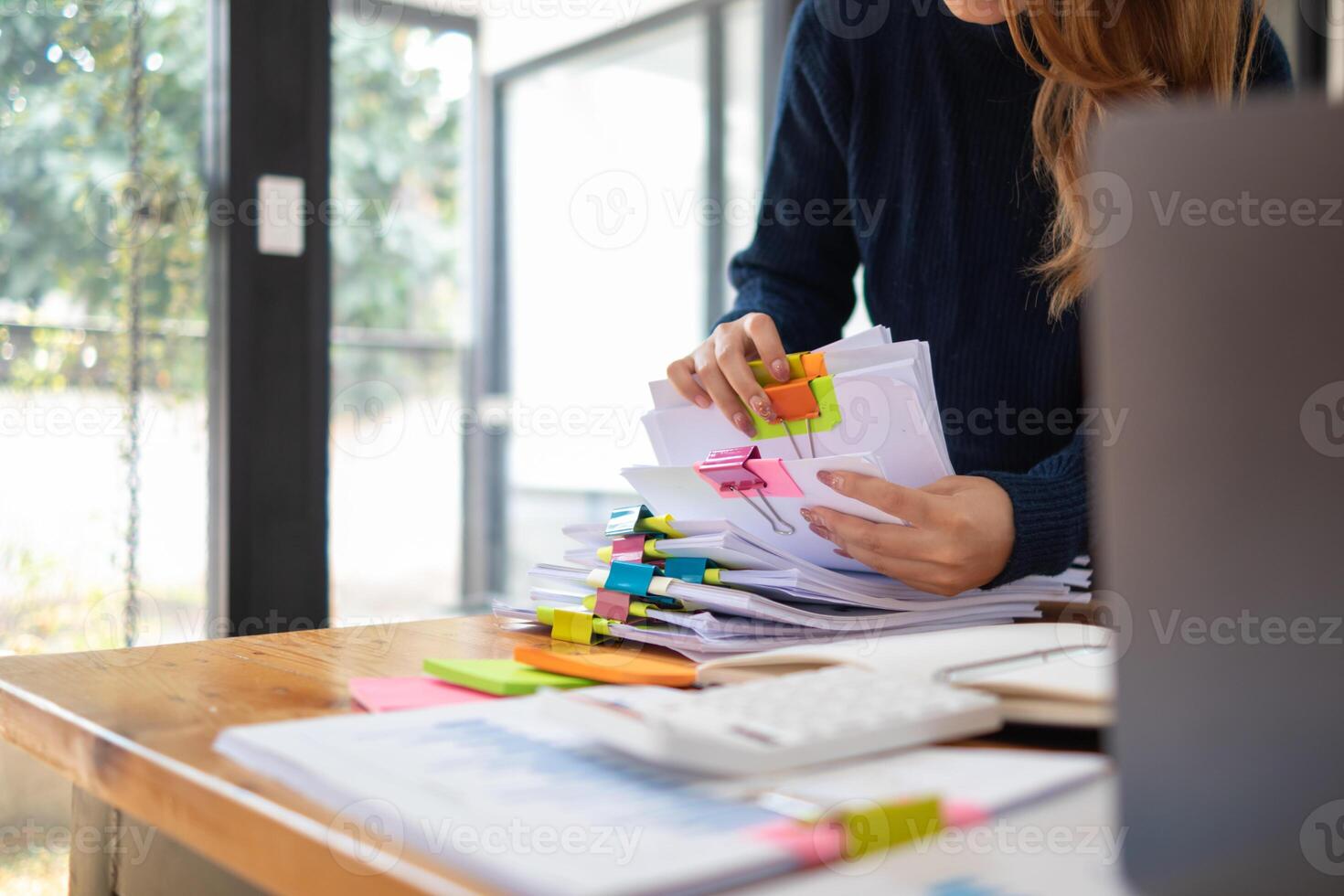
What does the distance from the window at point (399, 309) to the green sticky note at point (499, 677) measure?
295 centimetres

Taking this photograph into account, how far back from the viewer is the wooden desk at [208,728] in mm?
371

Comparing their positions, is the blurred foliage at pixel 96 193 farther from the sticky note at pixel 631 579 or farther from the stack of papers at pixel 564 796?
the stack of papers at pixel 564 796

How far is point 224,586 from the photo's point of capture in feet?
6.36

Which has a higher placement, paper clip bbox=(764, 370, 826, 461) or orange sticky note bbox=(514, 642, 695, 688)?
paper clip bbox=(764, 370, 826, 461)

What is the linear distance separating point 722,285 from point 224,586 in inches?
77.7

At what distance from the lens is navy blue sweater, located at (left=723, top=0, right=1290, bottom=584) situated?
3.87ft

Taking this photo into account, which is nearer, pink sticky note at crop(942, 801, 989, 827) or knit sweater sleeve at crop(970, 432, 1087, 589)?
pink sticky note at crop(942, 801, 989, 827)

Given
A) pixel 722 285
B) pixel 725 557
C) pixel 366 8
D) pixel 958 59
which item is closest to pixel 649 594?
pixel 725 557

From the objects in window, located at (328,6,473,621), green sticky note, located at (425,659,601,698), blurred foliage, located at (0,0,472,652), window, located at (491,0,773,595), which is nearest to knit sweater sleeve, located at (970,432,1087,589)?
green sticky note, located at (425,659,601,698)

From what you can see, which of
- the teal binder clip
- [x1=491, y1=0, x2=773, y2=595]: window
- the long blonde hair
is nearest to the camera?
the teal binder clip

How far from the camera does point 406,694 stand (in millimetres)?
560

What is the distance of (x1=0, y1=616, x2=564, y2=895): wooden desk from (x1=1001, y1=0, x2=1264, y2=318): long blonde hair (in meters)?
0.65

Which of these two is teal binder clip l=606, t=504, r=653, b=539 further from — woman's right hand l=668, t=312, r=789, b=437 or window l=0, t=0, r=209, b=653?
window l=0, t=0, r=209, b=653

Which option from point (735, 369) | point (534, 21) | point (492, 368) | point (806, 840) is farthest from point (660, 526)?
point (534, 21)
